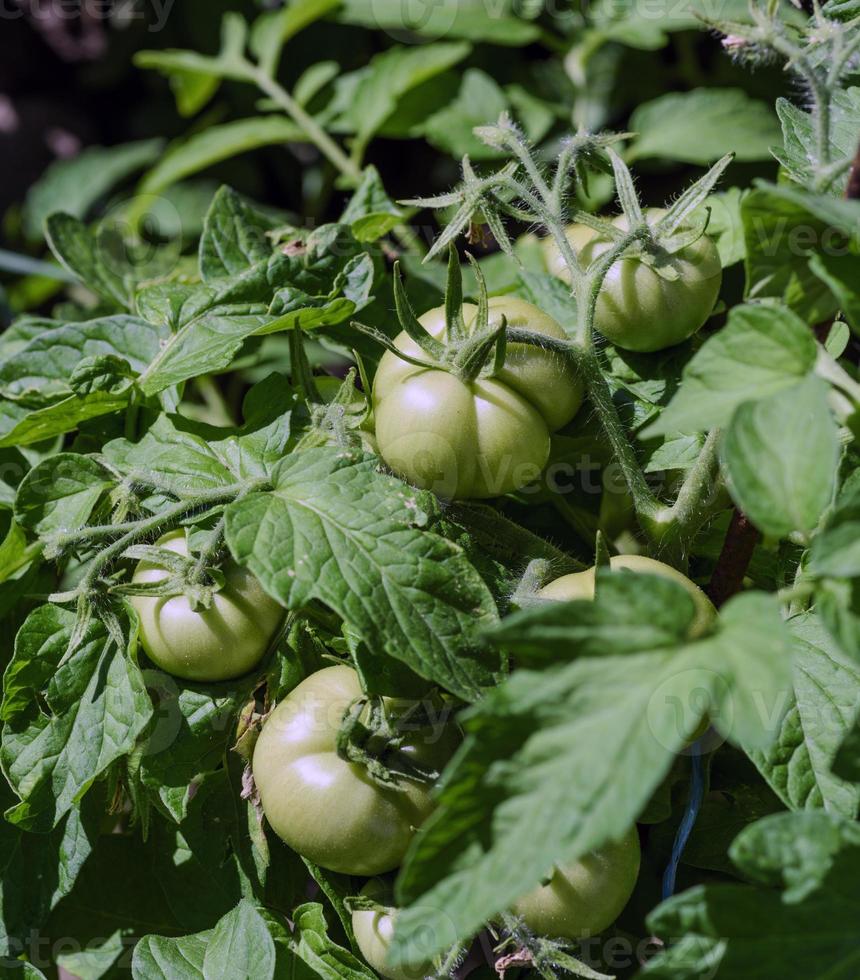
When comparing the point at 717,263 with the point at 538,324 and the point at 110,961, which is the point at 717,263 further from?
the point at 110,961

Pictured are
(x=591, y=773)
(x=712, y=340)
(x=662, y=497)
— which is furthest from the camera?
(x=662, y=497)

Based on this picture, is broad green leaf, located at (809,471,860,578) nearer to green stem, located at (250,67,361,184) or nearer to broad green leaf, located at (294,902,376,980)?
broad green leaf, located at (294,902,376,980)

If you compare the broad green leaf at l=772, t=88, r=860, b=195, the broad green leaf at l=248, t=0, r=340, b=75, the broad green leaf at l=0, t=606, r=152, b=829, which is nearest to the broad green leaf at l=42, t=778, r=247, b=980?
the broad green leaf at l=0, t=606, r=152, b=829

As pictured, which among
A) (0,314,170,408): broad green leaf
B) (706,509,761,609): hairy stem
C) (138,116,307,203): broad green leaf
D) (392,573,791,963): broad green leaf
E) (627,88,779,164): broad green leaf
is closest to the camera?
(392,573,791,963): broad green leaf

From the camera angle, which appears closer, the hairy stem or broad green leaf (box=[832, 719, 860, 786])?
broad green leaf (box=[832, 719, 860, 786])

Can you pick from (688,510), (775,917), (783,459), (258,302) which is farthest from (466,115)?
(775,917)

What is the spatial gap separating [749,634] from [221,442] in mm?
494

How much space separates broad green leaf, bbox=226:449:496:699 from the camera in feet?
2.16

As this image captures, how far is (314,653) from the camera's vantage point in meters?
0.82

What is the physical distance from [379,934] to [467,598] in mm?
255

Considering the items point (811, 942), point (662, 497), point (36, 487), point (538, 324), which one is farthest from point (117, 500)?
point (811, 942)

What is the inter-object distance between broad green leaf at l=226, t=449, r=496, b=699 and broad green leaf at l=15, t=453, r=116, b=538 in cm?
19

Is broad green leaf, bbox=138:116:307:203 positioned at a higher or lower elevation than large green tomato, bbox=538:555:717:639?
lower

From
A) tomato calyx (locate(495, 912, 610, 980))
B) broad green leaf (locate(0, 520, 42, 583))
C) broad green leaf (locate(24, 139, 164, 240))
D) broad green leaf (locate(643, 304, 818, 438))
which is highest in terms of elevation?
broad green leaf (locate(643, 304, 818, 438))
